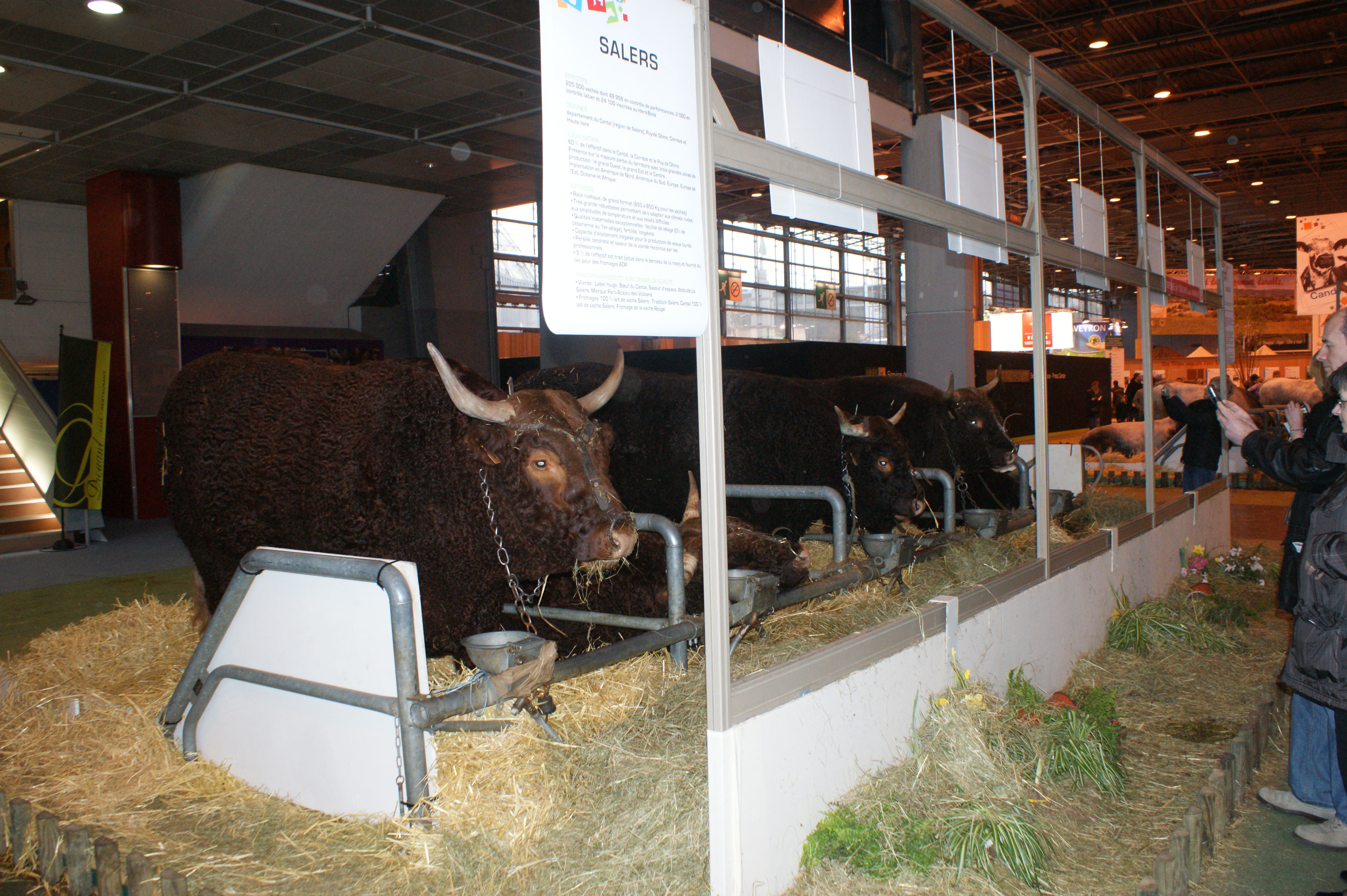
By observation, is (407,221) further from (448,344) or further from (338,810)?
(338,810)

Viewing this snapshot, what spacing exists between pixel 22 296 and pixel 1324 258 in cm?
1742

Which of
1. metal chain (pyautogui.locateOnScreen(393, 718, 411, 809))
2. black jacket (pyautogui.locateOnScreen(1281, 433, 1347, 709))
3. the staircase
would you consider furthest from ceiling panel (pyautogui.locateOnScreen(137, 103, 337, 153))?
black jacket (pyautogui.locateOnScreen(1281, 433, 1347, 709))

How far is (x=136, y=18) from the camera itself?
7.57 m

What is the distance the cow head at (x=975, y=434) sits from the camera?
24.6 ft

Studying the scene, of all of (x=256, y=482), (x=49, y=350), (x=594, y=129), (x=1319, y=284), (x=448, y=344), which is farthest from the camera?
(x=448, y=344)

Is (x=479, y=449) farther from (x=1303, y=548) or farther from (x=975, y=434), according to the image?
(x=975, y=434)

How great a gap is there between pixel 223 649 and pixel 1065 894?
287 cm

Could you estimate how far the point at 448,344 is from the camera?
1523cm

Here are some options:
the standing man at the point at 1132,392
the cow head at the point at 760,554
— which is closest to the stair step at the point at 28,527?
the cow head at the point at 760,554

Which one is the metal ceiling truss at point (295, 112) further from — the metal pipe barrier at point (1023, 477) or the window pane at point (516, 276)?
the window pane at point (516, 276)

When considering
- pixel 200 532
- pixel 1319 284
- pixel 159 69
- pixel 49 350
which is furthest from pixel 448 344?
pixel 1319 284

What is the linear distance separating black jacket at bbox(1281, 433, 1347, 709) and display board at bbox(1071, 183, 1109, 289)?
2.46 m

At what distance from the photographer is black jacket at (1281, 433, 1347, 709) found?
2977mm

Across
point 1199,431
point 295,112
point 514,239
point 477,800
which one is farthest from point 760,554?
point 514,239
